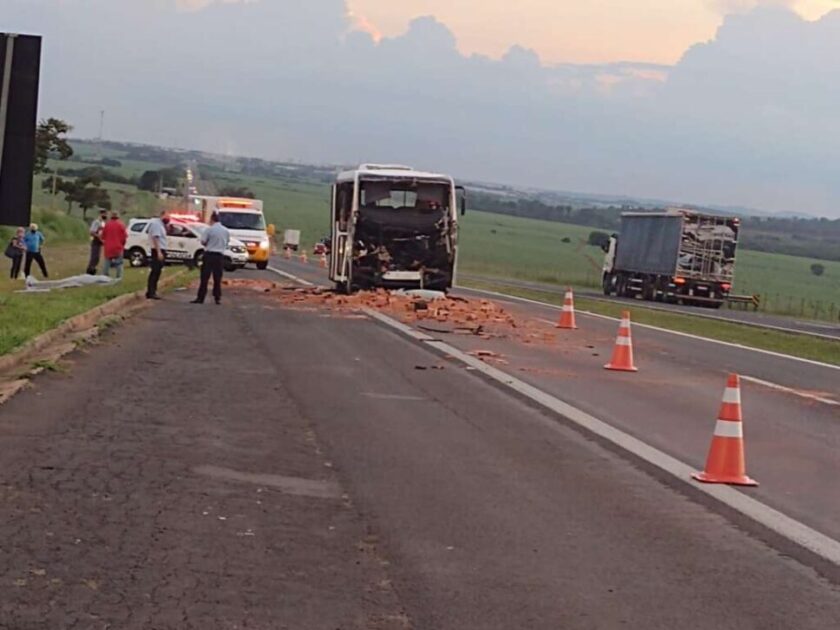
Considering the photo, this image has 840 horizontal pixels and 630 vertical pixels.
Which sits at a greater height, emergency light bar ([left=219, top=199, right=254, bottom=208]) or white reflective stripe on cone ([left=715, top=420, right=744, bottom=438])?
emergency light bar ([left=219, top=199, right=254, bottom=208])

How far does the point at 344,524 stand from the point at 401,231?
2467 cm

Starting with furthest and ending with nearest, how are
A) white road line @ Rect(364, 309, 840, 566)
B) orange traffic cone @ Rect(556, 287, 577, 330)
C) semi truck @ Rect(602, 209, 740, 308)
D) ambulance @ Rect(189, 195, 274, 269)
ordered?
semi truck @ Rect(602, 209, 740, 308)
ambulance @ Rect(189, 195, 274, 269)
orange traffic cone @ Rect(556, 287, 577, 330)
white road line @ Rect(364, 309, 840, 566)

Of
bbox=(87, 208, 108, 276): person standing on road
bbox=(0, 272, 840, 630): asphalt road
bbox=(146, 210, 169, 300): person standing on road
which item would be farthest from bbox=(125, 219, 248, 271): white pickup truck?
bbox=(0, 272, 840, 630): asphalt road

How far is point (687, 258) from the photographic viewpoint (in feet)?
181

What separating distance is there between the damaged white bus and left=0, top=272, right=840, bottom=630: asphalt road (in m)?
18.3

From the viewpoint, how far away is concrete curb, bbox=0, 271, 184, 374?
1441 cm

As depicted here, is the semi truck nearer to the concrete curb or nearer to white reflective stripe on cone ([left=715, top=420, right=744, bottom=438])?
the concrete curb

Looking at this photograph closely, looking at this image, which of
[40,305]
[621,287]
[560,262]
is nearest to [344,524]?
[40,305]

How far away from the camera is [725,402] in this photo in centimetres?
1092

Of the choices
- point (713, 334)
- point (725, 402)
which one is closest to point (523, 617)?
point (725, 402)

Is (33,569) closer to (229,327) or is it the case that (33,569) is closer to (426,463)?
(426,463)

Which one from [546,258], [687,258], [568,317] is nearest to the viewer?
[568,317]

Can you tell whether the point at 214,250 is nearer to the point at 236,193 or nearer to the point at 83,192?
the point at 83,192

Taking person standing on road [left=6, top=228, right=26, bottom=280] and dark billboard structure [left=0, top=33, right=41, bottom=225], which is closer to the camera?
dark billboard structure [left=0, top=33, right=41, bottom=225]
